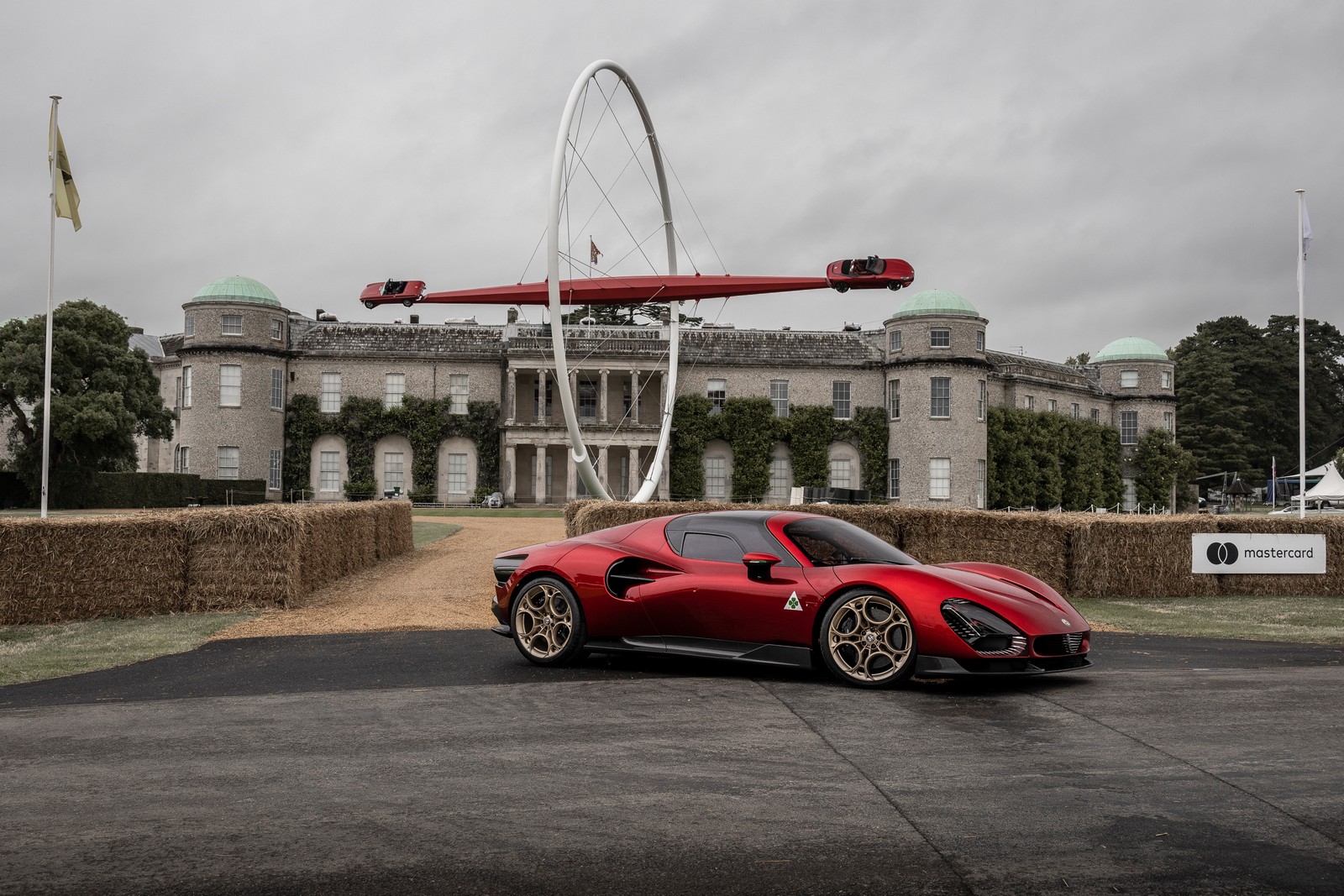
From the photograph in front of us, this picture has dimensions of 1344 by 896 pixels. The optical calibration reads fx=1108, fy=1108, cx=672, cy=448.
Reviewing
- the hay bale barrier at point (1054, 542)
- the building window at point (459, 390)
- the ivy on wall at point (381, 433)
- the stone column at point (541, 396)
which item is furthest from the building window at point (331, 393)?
the hay bale barrier at point (1054, 542)

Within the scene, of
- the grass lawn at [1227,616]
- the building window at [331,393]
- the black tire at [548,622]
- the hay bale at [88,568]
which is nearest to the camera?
the black tire at [548,622]

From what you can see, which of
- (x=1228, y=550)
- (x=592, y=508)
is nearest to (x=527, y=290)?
A: (x=592, y=508)

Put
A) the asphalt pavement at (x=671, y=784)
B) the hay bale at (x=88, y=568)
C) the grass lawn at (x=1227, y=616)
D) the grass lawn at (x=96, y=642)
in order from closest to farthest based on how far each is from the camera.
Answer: the asphalt pavement at (x=671, y=784) → the grass lawn at (x=96, y=642) → the grass lawn at (x=1227, y=616) → the hay bale at (x=88, y=568)

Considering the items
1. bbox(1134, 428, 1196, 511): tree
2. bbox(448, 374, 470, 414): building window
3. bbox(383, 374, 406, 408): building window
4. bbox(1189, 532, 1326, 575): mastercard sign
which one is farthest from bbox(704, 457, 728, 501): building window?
bbox(1189, 532, 1326, 575): mastercard sign

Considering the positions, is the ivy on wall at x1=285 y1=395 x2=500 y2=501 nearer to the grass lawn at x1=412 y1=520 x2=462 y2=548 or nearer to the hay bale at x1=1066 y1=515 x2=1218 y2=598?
the grass lawn at x1=412 y1=520 x2=462 y2=548

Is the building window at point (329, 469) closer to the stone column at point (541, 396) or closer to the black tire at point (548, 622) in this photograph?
the stone column at point (541, 396)

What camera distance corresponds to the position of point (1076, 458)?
5866 cm

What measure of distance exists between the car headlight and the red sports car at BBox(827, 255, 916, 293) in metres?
15.2

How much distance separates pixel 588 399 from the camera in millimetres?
56750

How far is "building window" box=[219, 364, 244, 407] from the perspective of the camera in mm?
50750

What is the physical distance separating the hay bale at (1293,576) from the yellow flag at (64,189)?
24738 mm

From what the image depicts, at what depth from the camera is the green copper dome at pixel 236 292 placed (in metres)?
51.0

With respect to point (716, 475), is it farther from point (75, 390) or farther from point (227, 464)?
point (75, 390)

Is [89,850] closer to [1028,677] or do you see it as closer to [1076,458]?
[1028,677]
